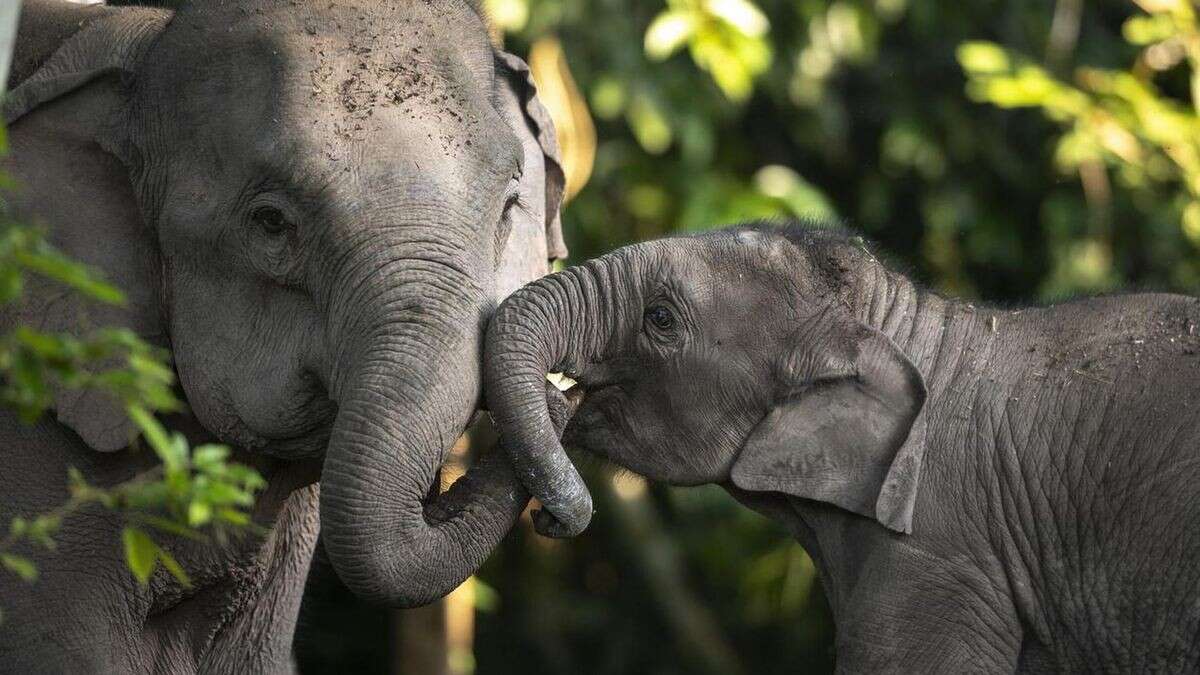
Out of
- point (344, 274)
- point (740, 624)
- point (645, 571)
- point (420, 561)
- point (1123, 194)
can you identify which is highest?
point (344, 274)

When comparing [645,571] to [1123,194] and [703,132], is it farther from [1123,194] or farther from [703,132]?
[1123,194]

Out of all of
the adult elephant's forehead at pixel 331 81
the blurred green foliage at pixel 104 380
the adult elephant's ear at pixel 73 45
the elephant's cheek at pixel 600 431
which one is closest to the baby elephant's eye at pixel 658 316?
the elephant's cheek at pixel 600 431

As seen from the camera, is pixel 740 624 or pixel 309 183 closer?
pixel 309 183

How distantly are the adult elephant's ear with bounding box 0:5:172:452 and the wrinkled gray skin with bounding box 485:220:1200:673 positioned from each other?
3.02 ft

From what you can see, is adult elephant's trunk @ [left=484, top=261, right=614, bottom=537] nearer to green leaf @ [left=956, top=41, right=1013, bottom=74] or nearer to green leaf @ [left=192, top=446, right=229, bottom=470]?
green leaf @ [left=192, top=446, right=229, bottom=470]

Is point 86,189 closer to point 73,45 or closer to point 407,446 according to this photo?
point 73,45

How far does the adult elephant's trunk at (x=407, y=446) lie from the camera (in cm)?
397

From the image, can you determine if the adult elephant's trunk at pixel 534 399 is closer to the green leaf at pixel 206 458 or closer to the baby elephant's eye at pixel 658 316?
the baby elephant's eye at pixel 658 316

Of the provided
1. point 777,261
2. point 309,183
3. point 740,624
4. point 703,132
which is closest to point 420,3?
point 309,183

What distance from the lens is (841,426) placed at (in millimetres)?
4668

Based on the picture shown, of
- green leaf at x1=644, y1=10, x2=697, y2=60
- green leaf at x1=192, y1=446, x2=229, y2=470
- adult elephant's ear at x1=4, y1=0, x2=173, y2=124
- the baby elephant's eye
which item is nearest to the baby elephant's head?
the baby elephant's eye

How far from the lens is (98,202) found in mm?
4590

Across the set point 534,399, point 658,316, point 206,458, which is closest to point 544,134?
point 658,316

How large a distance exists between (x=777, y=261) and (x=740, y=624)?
558cm
